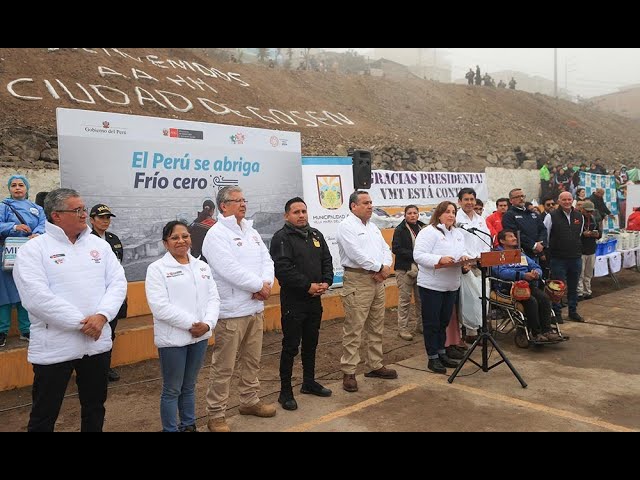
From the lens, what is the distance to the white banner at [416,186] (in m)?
10.5

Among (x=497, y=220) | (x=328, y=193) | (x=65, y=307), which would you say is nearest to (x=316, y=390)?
(x=65, y=307)

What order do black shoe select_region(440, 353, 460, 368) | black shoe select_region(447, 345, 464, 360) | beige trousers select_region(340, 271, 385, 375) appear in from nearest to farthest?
1. beige trousers select_region(340, 271, 385, 375)
2. black shoe select_region(440, 353, 460, 368)
3. black shoe select_region(447, 345, 464, 360)

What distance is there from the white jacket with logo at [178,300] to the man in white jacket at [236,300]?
0.25 metres

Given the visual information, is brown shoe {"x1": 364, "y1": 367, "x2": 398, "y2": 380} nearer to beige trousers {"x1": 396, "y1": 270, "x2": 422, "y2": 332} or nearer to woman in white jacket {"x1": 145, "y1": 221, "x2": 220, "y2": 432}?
beige trousers {"x1": 396, "y1": 270, "x2": 422, "y2": 332}

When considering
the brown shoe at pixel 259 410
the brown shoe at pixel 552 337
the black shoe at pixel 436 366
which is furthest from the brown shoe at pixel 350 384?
the brown shoe at pixel 552 337

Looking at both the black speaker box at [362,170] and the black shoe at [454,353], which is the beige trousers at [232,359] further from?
the black speaker box at [362,170]

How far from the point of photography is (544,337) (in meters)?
6.21

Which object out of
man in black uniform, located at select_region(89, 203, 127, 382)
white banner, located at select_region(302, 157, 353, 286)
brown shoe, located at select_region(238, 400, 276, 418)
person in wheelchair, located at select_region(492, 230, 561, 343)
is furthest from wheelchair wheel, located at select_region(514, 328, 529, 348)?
man in black uniform, located at select_region(89, 203, 127, 382)

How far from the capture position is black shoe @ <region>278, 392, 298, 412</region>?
14.7 feet

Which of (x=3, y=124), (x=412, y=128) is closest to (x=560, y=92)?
(x=412, y=128)

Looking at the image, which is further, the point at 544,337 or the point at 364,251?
the point at 544,337

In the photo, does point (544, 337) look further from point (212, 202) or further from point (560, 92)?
point (560, 92)

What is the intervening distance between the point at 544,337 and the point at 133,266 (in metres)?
5.31

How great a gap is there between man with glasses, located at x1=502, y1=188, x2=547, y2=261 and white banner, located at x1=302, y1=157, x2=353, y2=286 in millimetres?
2815
